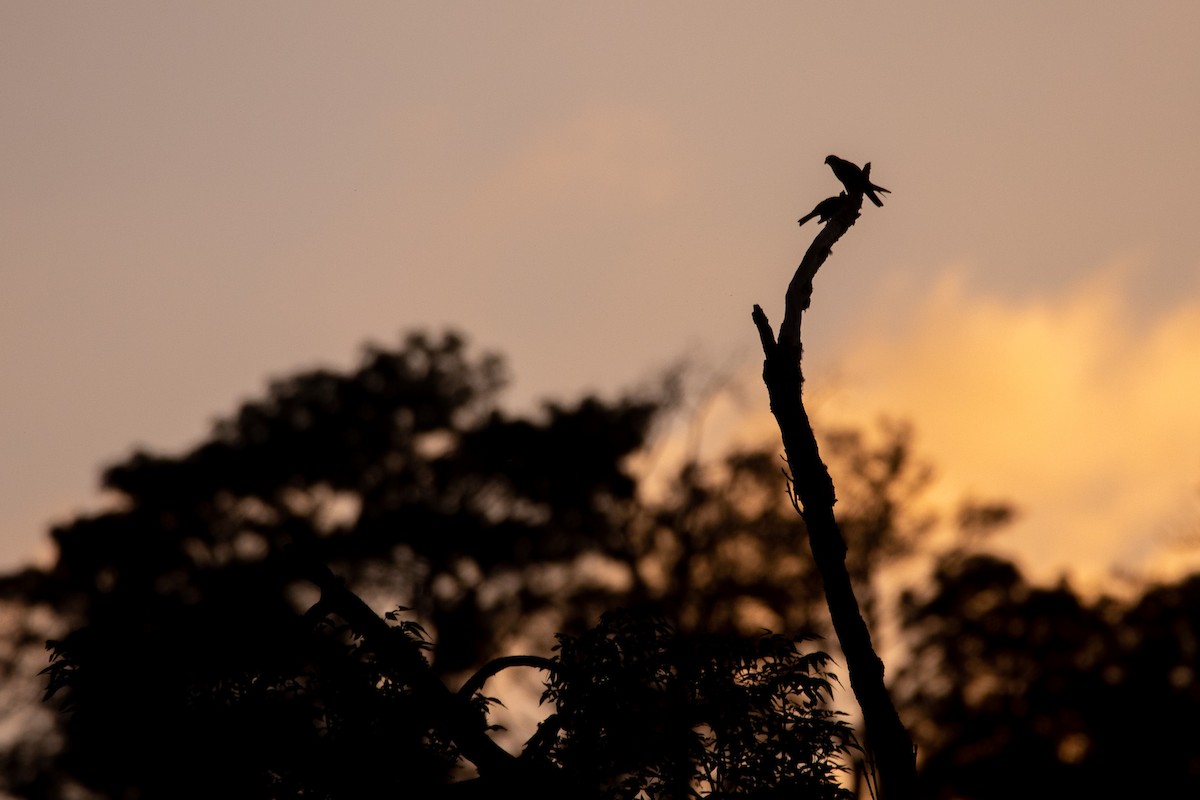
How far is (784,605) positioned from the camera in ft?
127

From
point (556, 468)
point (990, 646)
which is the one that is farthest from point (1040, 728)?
point (556, 468)

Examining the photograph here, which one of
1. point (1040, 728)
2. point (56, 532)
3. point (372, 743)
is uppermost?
point (56, 532)

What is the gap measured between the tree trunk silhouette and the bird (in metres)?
1.86

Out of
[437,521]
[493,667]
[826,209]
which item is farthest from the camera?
[437,521]

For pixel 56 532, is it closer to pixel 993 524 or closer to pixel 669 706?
pixel 993 524

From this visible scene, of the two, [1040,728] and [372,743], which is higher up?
[1040,728]

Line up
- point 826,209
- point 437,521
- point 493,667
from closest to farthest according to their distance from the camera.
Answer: point 493,667 < point 826,209 < point 437,521

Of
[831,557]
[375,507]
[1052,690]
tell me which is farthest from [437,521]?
[831,557]

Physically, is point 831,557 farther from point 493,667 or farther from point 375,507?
point 375,507

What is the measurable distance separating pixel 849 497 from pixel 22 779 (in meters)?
24.6

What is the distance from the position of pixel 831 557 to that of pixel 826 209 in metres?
3.49

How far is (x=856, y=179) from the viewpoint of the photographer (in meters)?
13.4

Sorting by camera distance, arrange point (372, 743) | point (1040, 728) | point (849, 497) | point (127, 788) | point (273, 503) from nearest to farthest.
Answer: point (372, 743)
point (127, 788)
point (849, 497)
point (273, 503)
point (1040, 728)

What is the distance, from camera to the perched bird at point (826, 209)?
13.1 m
